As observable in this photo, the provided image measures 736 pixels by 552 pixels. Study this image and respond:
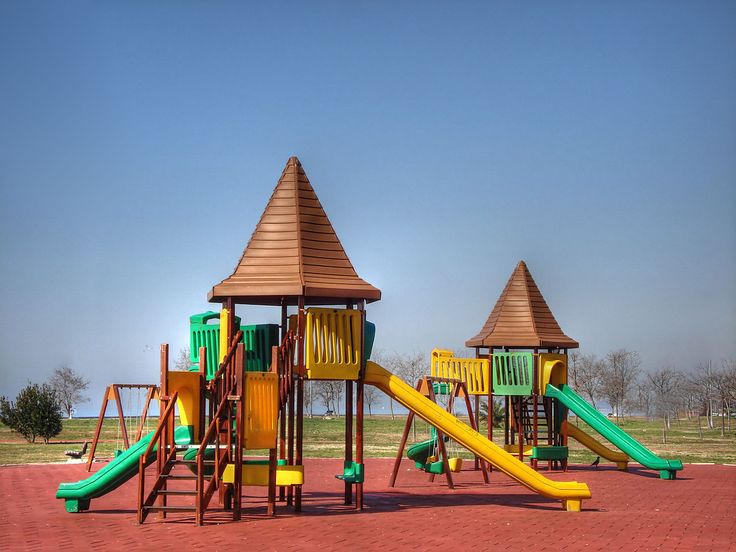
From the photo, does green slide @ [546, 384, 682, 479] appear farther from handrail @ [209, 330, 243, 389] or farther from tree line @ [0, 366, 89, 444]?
tree line @ [0, 366, 89, 444]

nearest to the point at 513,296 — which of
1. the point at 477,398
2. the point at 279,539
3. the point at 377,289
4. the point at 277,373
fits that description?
the point at 477,398

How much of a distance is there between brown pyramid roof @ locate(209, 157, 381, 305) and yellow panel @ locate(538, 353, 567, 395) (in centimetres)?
846

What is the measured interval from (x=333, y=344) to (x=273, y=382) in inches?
55.0

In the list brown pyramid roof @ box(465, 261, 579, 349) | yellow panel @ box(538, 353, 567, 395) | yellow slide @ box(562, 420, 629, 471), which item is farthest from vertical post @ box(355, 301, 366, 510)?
yellow slide @ box(562, 420, 629, 471)

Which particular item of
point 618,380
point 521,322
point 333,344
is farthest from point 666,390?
point 333,344

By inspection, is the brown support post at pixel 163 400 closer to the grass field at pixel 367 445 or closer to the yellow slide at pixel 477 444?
the yellow slide at pixel 477 444

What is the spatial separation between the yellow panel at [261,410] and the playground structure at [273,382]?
2cm

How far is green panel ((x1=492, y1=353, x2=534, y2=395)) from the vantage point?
77.6 feet

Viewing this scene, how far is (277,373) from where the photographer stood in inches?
579

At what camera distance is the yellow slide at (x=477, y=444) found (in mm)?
16156

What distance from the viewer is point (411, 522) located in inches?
567

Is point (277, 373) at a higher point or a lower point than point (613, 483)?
higher

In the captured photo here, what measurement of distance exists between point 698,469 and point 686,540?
13.3 metres

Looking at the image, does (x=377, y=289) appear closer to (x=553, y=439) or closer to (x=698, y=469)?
(x=553, y=439)
